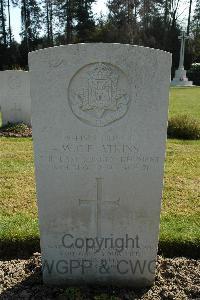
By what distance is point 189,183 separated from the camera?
6133 millimetres

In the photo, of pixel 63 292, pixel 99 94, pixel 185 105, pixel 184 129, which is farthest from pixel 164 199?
pixel 185 105

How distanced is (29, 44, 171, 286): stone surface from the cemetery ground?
18 cm

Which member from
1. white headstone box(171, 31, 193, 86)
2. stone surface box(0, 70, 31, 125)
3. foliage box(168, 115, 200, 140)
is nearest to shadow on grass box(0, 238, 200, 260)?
foliage box(168, 115, 200, 140)

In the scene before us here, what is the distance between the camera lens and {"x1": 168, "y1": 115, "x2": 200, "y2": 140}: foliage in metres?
9.97

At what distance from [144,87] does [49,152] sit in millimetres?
904

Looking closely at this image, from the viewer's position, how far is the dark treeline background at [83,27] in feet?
136

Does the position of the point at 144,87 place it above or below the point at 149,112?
above

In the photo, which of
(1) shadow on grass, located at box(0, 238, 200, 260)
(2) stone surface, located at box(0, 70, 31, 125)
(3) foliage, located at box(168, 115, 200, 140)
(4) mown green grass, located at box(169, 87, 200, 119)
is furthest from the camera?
(4) mown green grass, located at box(169, 87, 200, 119)

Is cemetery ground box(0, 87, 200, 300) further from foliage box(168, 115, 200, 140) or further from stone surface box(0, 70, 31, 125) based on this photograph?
stone surface box(0, 70, 31, 125)

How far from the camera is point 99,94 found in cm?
298

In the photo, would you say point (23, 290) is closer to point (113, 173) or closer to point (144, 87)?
point (113, 173)

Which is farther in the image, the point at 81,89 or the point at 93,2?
the point at 93,2

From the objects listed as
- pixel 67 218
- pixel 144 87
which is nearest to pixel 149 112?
pixel 144 87

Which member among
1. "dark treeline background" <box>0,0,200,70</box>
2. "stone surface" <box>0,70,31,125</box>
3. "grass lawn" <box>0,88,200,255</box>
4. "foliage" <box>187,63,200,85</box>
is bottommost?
"grass lawn" <box>0,88,200,255</box>
